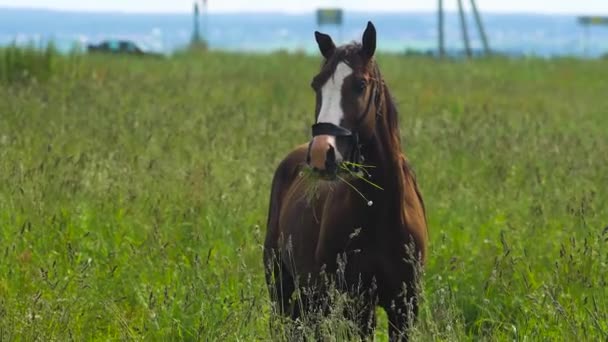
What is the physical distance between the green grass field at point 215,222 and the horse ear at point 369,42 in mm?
1008

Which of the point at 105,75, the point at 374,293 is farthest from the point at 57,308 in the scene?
the point at 105,75

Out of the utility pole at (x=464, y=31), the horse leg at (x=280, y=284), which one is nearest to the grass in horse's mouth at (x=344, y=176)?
the horse leg at (x=280, y=284)

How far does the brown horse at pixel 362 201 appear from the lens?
18.2ft

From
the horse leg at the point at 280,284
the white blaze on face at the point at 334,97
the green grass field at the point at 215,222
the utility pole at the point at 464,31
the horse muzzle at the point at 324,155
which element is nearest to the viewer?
the horse muzzle at the point at 324,155

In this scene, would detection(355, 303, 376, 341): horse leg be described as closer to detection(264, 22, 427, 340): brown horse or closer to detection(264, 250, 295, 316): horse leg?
detection(264, 22, 427, 340): brown horse

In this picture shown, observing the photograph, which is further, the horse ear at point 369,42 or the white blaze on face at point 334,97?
the horse ear at point 369,42

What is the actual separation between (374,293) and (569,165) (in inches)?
211

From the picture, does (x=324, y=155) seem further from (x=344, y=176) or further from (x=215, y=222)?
(x=215, y=222)

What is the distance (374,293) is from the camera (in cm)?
580

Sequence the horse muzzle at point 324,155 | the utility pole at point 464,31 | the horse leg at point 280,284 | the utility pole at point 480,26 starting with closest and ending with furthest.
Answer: the horse muzzle at point 324,155 < the horse leg at point 280,284 < the utility pole at point 464,31 < the utility pole at point 480,26

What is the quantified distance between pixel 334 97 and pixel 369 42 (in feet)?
1.21

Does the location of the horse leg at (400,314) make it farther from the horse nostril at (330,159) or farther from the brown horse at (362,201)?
the horse nostril at (330,159)

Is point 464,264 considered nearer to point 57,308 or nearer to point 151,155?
point 57,308

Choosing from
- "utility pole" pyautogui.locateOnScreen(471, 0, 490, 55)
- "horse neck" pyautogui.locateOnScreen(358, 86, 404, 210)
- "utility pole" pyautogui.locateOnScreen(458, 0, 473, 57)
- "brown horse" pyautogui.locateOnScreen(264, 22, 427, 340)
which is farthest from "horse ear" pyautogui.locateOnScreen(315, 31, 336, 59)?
"utility pole" pyautogui.locateOnScreen(471, 0, 490, 55)
